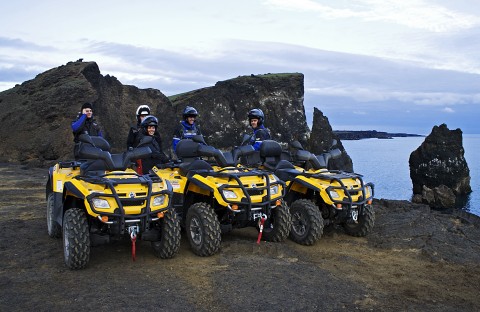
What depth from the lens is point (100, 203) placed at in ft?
23.5

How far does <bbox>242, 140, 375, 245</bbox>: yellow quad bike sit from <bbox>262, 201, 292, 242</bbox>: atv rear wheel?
0.41 m

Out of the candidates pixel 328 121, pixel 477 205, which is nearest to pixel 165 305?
pixel 477 205

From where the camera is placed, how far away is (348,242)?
9.85m

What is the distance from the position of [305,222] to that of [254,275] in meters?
2.36

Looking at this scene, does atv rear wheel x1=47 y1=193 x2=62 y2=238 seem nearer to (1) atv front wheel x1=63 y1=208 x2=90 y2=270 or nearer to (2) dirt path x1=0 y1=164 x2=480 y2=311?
(2) dirt path x1=0 y1=164 x2=480 y2=311

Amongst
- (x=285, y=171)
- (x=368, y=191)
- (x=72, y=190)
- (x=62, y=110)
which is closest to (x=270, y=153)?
(x=285, y=171)

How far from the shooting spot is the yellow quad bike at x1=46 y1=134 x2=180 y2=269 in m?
7.14

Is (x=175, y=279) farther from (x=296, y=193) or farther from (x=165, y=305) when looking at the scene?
(x=296, y=193)

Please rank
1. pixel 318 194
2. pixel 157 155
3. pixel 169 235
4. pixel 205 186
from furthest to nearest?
pixel 157 155
pixel 318 194
pixel 205 186
pixel 169 235

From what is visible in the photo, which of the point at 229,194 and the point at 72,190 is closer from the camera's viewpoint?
the point at 72,190

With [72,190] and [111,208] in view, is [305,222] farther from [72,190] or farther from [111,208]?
[72,190]

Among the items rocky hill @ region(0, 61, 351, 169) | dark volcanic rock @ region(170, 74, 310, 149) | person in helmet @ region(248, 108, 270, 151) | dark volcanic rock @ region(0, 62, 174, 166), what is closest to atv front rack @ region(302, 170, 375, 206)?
person in helmet @ region(248, 108, 270, 151)

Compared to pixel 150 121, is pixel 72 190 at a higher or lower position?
lower

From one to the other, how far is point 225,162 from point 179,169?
0.89 metres
